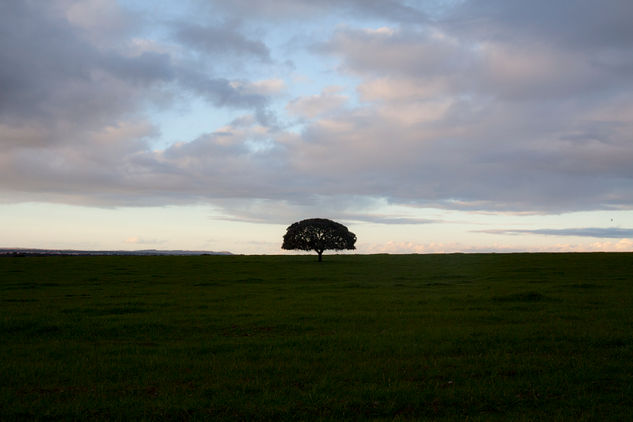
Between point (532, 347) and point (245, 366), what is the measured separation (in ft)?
28.7

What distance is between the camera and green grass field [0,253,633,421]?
9844 millimetres

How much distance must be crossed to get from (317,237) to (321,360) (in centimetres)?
6727

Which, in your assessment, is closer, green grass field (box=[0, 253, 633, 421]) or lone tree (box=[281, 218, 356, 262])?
green grass field (box=[0, 253, 633, 421])

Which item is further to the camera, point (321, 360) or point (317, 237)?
point (317, 237)

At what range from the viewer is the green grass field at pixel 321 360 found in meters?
9.84

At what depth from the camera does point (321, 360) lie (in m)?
13.5

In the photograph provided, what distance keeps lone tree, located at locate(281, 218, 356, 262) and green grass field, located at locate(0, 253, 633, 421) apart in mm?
54012

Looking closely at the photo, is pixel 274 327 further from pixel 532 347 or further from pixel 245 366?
pixel 532 347

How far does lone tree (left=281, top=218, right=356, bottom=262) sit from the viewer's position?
8038 centimetres

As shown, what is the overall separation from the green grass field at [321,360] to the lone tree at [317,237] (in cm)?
5401

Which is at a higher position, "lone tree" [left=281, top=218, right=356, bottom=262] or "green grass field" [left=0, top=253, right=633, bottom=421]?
"lone tree" [left=281, top=218, right=356, bottom=262]

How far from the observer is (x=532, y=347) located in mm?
14914

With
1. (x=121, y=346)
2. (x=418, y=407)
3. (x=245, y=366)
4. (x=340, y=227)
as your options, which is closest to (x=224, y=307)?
(x=121, y=346)

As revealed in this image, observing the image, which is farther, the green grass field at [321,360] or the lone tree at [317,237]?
the lone tree at [317,237]
